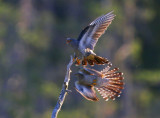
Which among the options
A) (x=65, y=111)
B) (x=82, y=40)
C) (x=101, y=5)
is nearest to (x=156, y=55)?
(x=101, y=5)

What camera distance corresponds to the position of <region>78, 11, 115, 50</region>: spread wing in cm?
712

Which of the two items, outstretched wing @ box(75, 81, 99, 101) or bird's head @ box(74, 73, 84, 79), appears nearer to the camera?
outstretched wing @ box(75, 81, 99, 101)

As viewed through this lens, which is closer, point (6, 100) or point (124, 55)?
point (6, 100)

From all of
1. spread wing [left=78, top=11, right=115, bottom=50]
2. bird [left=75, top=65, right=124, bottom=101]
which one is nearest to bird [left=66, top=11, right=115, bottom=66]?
spread wing [left=78, top=11, right=115, bottom=50]

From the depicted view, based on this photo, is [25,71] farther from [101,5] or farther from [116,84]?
[116,84]

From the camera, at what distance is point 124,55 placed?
2208cm

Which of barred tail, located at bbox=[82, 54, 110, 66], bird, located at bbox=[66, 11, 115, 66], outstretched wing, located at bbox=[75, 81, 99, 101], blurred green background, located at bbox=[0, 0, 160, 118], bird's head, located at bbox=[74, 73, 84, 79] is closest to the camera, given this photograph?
outstretched wing, located at bbox=[75, 81, 99, 101]

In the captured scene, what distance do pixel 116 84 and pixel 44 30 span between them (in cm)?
2003

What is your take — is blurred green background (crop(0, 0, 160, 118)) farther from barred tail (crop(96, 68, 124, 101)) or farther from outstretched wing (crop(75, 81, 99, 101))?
outstretched wing (crop(75, 81, 99, 101))

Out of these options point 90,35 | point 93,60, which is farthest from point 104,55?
point 93,60

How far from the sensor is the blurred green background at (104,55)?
2064 cm

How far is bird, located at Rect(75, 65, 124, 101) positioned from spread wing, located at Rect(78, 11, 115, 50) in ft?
3.49

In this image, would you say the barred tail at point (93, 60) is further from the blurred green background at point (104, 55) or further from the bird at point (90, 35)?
the blurred green background at point (104, 55)

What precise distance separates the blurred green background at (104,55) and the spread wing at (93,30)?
12152 millimetres
